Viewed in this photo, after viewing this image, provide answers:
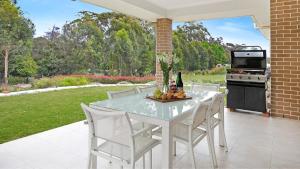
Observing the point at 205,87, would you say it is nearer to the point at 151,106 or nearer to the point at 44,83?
the point at 151,106

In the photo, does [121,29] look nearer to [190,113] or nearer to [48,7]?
[48,7]

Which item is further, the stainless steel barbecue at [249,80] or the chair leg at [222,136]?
the stainless steel barbecue at [249,80]

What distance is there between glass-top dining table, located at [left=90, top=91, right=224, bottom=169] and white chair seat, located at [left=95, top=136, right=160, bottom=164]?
0.20 meters

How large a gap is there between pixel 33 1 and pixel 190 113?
477 cm

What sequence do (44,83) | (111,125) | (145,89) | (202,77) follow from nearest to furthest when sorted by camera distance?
(111,125), (145,89), (44,83), (202,77)

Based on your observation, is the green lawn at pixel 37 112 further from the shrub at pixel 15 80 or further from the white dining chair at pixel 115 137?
the white dining chair at pixel 115 137

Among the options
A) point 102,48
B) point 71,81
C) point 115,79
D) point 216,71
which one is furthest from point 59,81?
point 216,71

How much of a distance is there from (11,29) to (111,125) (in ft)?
12.2

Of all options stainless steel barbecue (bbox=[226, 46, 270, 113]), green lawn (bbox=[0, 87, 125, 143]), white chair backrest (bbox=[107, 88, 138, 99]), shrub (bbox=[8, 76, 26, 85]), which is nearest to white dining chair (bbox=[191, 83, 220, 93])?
white chair backrest (bbox=[107, 88, 138, 99])

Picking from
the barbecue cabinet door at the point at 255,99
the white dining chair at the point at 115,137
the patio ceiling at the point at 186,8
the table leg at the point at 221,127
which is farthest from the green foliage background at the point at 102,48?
the white dining chair at the point at 115,137

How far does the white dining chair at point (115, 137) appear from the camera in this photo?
5.44ft

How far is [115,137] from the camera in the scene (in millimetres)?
1749

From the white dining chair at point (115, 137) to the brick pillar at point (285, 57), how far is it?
313 cm

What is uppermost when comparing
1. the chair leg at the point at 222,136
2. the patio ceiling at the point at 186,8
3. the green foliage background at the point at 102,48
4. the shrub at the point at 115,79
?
the patio ceiling at the point at 186,8
